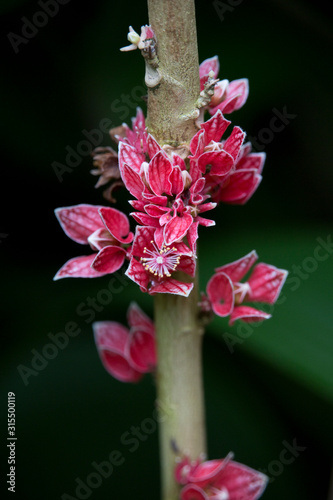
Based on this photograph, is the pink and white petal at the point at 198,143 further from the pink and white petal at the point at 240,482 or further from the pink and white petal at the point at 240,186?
the pink and white petal at the point at 240,482

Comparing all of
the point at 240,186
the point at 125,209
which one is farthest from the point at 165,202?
the point at 125,209

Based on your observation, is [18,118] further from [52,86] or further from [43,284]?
[43,284]

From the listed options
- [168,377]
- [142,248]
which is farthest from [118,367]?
[142,248]

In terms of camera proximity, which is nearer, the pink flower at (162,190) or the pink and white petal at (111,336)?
the pink flower at (162,190)

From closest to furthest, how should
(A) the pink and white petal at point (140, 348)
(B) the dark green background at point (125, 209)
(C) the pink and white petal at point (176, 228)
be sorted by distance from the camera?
(C) the pink and white petal at point (176, 228), (A) the pink and white petal at point (140, 348), (B) the dark green background at point (125, 209)

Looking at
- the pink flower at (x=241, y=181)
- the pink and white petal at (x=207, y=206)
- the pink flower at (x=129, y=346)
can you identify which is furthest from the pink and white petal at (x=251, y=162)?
the pink flower at (x=129, y=346)

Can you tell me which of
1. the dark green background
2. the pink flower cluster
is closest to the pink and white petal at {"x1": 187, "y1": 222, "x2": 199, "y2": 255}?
the pink flower cluster

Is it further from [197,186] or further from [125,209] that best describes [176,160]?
[125,209]
